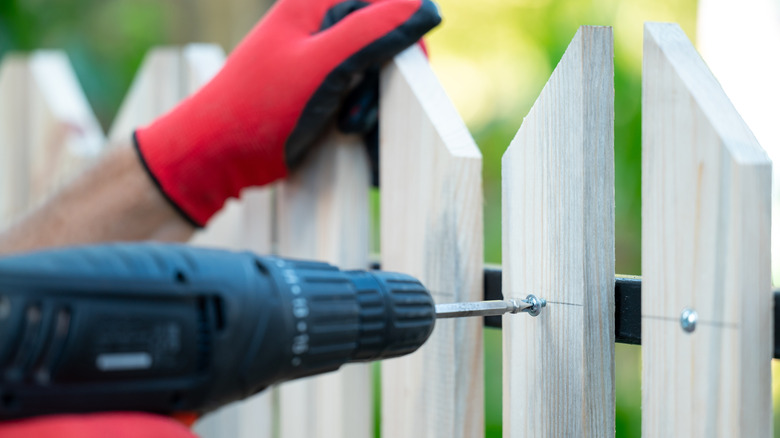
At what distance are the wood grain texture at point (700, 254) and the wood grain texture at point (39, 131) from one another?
1.35 m

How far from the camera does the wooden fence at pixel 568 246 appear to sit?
60 centimetres

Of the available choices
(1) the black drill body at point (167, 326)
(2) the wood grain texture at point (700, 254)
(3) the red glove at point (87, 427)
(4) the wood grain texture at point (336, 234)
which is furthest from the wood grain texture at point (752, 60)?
(3) the red glove at point (87, 427)

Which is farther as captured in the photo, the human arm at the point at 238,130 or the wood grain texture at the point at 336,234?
the wood grain texture at the point at 336,234

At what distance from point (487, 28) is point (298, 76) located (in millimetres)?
1812

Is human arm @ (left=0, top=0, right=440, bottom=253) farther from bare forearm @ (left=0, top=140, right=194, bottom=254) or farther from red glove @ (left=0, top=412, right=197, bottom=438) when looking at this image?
red glove @ (left=0, top=412, right=197, bottom=438)

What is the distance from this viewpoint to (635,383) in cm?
220

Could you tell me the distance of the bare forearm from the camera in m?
1.12

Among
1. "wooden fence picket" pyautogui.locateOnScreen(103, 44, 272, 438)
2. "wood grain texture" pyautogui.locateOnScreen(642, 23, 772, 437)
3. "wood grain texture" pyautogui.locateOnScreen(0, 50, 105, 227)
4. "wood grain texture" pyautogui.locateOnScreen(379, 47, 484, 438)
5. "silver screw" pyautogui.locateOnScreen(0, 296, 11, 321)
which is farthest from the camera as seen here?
"wood grain texture" pyautogui.locateOnScreen(0, 50, 105, 227)

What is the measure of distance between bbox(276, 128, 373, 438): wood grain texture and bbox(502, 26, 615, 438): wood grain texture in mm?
353

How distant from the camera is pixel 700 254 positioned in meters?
0.61

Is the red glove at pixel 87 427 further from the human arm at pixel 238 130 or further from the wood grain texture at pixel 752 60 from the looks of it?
the wood grain texture at pixel 752 60

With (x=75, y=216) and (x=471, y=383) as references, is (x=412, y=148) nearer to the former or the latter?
(x=471, y=383)

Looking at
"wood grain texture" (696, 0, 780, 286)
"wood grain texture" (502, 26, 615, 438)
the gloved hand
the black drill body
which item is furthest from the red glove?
"wood grain texture" (696, 0, 780, 286)

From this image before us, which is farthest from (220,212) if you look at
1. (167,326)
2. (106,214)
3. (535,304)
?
(167,326)
